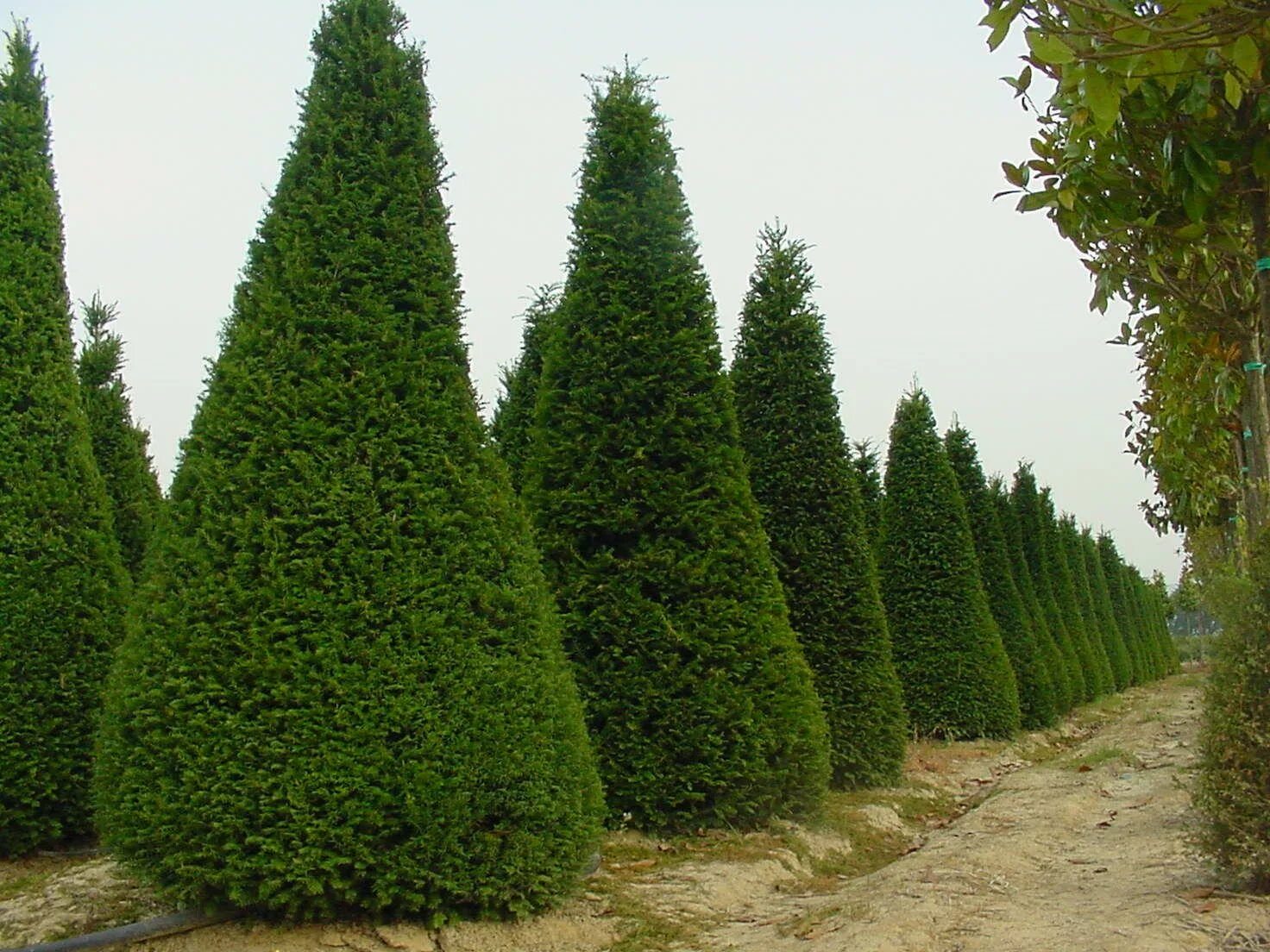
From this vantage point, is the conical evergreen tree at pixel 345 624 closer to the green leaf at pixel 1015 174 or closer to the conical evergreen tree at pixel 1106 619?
the green leaf at pixel 1015 174

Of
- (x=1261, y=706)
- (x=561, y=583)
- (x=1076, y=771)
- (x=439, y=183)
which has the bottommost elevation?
(x=1076, y=771)

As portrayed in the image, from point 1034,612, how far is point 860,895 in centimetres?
1647

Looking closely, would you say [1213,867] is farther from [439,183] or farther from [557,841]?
[439,183]

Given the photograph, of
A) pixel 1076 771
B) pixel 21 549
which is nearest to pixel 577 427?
pixel 21 549

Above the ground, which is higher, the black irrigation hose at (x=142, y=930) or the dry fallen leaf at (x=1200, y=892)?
the black irrigation hose at (x=142, y=930)

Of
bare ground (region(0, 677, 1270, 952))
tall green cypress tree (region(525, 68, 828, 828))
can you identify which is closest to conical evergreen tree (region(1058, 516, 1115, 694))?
bare ground (region(0, 677, 1270, 952))

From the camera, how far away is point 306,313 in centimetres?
567

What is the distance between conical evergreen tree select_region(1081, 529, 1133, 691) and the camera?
31.3 m

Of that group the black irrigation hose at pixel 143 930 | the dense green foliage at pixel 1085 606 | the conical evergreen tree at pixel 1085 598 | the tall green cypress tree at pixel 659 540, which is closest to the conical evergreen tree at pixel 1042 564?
the dense green foliage at pixel 1085 606

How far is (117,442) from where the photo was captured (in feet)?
37.1

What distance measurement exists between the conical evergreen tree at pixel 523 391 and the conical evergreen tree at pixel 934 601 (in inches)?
253

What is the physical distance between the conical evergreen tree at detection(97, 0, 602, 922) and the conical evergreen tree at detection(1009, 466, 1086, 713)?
18.8 m

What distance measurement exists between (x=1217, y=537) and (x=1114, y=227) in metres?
16.1

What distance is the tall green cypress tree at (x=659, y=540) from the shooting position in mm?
7809
